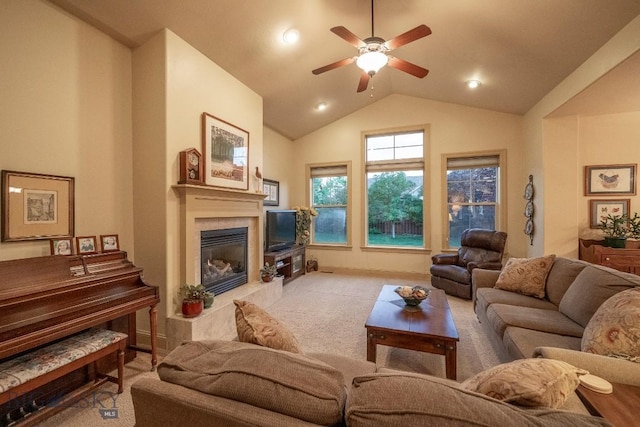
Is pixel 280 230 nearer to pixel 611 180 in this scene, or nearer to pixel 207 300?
pixel 207 300

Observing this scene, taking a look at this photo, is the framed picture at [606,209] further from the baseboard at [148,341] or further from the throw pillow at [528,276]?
the baseboard at [148,341]

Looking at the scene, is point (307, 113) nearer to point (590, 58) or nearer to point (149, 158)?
point (149, 158)

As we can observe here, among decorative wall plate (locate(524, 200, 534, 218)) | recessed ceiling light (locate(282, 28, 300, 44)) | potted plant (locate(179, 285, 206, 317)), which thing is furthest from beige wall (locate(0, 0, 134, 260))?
decorative wall plate (locate(524, 200, 534, 218))

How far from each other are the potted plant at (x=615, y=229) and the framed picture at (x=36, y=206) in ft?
19.7

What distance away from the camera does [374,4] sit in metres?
2.90

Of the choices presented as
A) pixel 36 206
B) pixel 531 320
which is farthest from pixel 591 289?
pixel 36 206

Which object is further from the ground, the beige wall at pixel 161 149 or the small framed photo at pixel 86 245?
the beige wall at pixel 161 149

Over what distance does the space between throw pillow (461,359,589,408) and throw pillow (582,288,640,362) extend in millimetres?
693

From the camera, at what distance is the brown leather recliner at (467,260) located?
4047 mm

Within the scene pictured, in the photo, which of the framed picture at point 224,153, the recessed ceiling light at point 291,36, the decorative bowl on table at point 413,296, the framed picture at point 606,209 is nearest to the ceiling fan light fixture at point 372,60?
the recessed ceiling light at point 291,36

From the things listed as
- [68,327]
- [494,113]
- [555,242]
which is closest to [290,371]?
[68,327]

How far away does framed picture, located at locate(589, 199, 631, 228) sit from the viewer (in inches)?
151

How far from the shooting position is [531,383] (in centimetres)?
83

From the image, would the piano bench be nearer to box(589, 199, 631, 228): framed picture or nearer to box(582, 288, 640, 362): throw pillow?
box(582, 288, 640, 362): throw pillow
